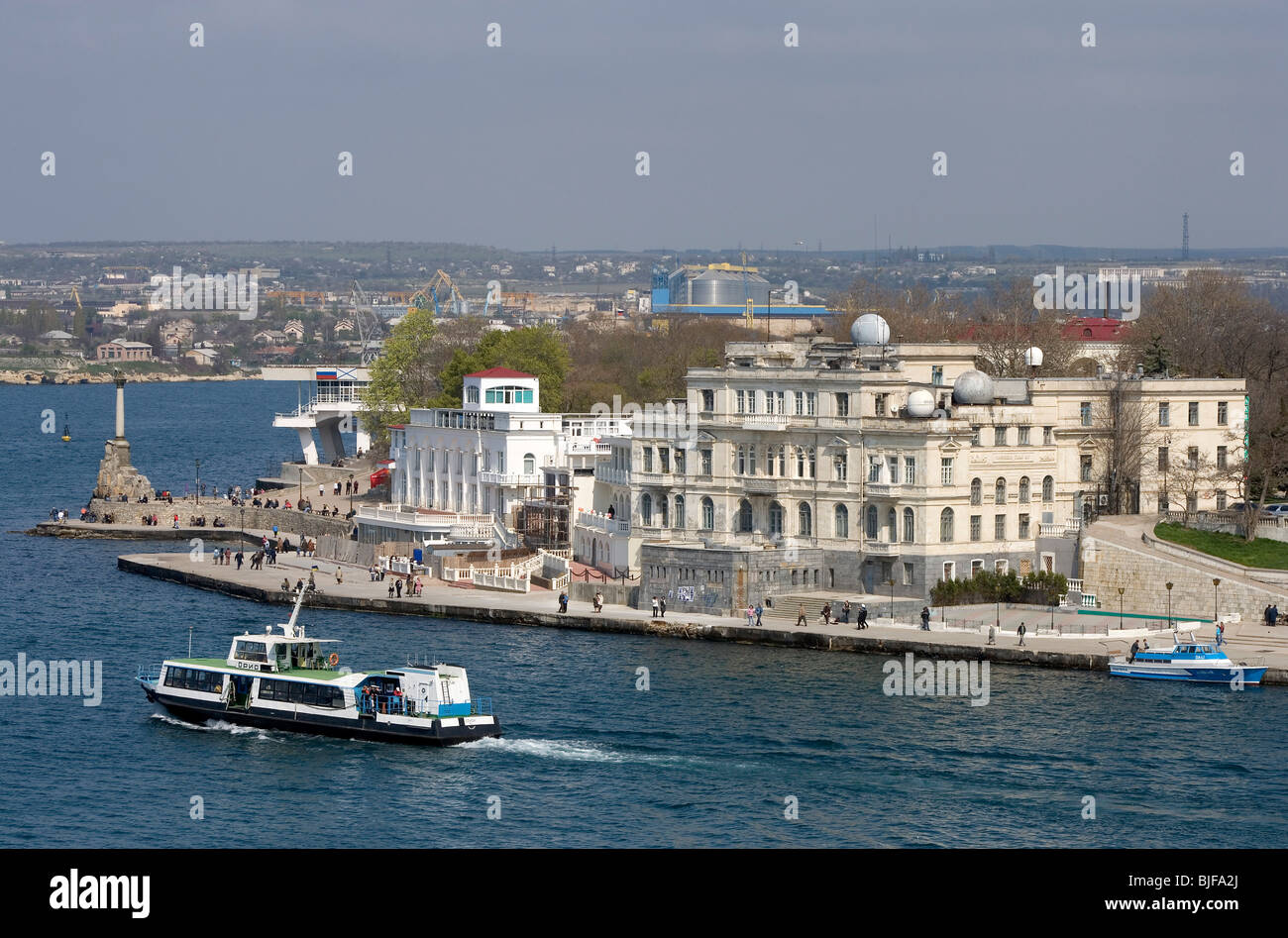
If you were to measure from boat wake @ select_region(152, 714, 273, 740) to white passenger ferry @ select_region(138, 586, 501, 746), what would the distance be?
4.7 inches

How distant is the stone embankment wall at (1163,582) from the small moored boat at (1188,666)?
15.8 feet

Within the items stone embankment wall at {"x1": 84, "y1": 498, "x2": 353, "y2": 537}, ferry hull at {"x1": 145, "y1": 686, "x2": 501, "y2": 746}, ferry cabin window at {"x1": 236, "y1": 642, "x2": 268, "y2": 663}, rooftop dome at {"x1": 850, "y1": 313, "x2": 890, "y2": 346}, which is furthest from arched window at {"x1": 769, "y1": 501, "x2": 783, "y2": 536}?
→ stone embankment wall at {"x1": 84, "y1": 498, "x2": 353, "y2": 537}

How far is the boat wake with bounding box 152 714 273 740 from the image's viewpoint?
47375 mm

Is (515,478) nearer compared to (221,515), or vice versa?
(515,478)

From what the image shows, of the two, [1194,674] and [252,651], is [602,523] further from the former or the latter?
[1194,674]

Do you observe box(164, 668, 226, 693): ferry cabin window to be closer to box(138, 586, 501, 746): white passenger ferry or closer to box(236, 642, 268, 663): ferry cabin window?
box(138, 586, 501, 746): white passenger ferry

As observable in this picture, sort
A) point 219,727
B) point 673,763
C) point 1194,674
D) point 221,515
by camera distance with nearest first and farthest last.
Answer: point 673,763 < point 219,727 < point 1194,674 < point 221,515

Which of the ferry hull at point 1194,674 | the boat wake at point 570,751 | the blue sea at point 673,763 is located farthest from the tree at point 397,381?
the boat wake at point 570,751

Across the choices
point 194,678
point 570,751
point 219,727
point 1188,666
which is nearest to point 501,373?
point 194,678

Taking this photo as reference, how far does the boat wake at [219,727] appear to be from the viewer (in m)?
47.4

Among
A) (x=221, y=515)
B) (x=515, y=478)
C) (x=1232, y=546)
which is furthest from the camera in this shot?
(x=221, y=515)

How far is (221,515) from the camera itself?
92000 millimetres

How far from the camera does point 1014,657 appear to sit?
53406 mm

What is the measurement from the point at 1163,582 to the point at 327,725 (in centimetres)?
2518
